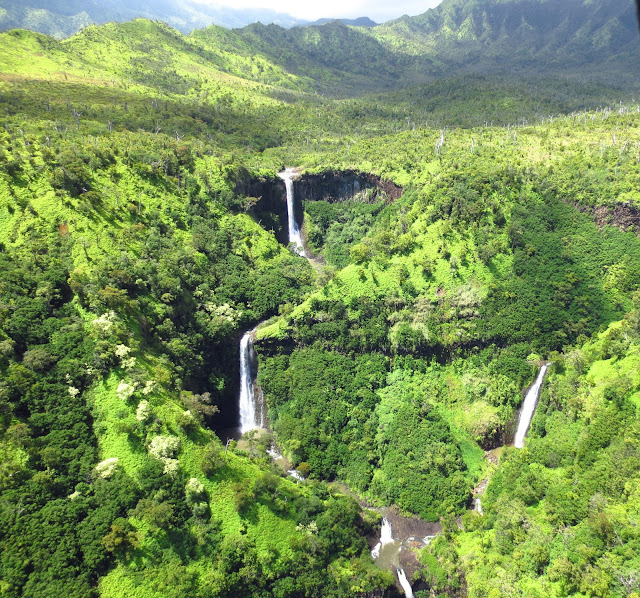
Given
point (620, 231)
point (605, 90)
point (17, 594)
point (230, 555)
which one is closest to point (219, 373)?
point (230, 555)

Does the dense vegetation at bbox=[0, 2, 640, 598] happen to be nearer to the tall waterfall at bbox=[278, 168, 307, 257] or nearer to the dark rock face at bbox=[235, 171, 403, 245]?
the dark rock face at bbox=[235, 171, 403, 245]

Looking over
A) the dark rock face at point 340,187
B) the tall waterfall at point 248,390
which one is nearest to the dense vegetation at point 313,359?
the tall waterfall at point 248,390

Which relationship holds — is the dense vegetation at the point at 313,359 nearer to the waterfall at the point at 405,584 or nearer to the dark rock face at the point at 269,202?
the dark rock face at the point at 269,202

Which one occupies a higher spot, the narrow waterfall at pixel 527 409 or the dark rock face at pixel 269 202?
the dark rock face at pixel 269 202

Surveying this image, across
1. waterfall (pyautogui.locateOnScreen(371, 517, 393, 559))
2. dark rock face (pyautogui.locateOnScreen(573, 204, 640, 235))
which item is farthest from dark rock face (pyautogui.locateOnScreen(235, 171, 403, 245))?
waterfall (pyautogui.locateOnScreen(371, 517, 393, 559))

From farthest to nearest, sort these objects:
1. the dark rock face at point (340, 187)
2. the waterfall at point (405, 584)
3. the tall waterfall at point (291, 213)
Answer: the tall waterfall at point (291, 213) → the dark rock face at point (340, 187) → the waterfall at point (405, 584)
